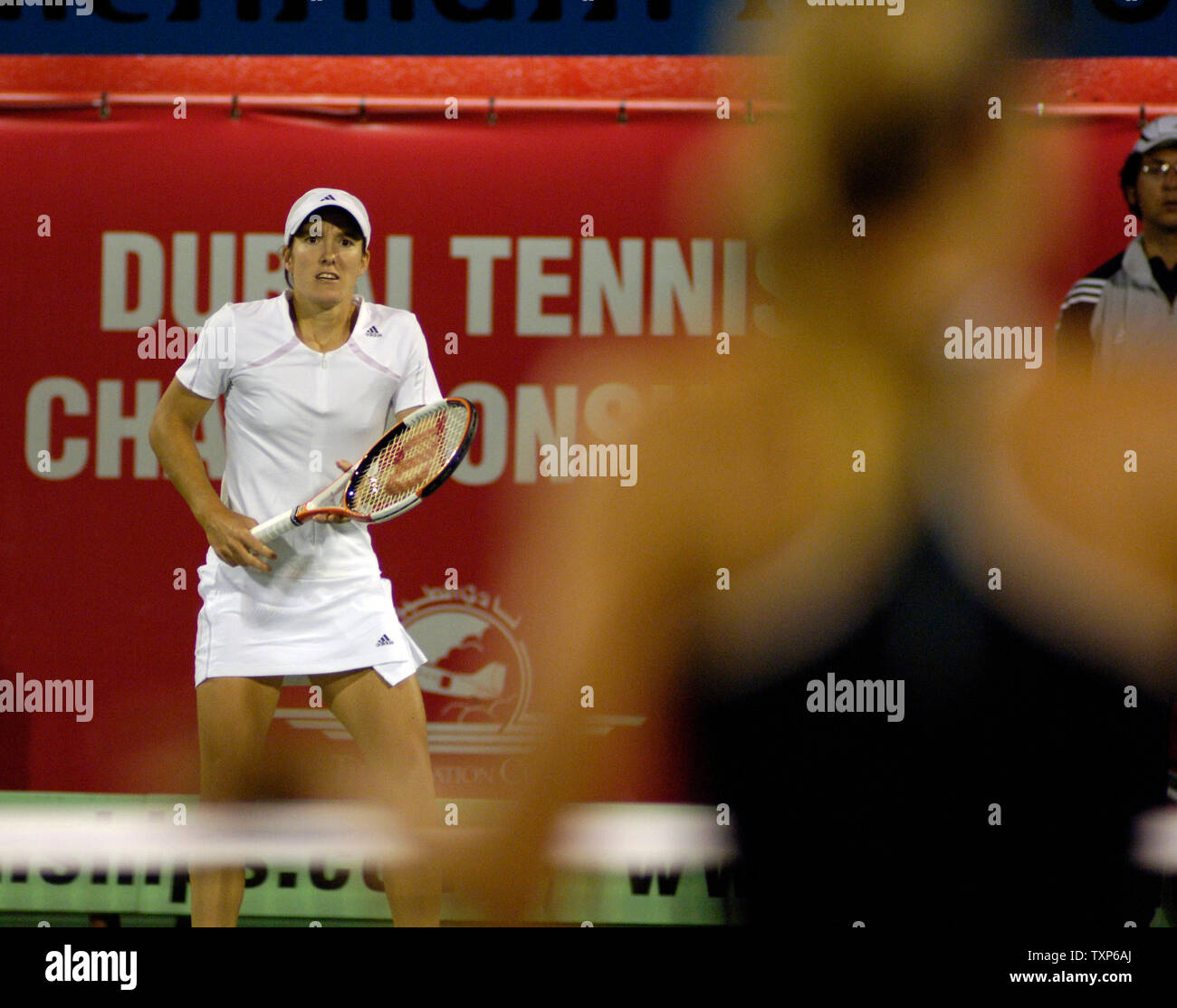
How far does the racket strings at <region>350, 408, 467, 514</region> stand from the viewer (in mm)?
3078

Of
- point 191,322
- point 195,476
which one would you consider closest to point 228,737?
point 195,476

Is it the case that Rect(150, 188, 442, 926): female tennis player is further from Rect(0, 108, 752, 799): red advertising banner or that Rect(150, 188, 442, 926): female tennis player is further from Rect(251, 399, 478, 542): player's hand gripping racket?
Rect(0, 108, 752, 799): red advertising banner

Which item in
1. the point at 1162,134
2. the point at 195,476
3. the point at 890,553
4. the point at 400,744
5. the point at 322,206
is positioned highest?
the point at 1162,134

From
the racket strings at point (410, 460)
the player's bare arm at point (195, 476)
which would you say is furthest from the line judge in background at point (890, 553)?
the player's bare arm at point (195, 476)

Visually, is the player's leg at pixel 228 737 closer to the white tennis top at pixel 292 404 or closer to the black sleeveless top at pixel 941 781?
the white tennis top at pixel 292 404

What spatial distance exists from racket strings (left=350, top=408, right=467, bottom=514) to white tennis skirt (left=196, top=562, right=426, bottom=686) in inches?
8.7

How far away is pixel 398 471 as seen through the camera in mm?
3111

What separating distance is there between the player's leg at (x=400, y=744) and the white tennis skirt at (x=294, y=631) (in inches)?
1.6

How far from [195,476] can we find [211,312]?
1.86 ft

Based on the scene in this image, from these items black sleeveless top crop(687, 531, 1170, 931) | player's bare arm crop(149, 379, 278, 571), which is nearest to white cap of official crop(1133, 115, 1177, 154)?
black sleeveless top crop(687, 531, 1170, 931)

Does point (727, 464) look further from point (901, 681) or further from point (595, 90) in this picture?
point (595, 90)

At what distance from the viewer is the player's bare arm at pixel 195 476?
305 centimetres

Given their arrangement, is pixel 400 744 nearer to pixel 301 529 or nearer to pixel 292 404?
pixel 301 529

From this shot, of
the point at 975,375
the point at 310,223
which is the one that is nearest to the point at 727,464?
the point at 975,375
